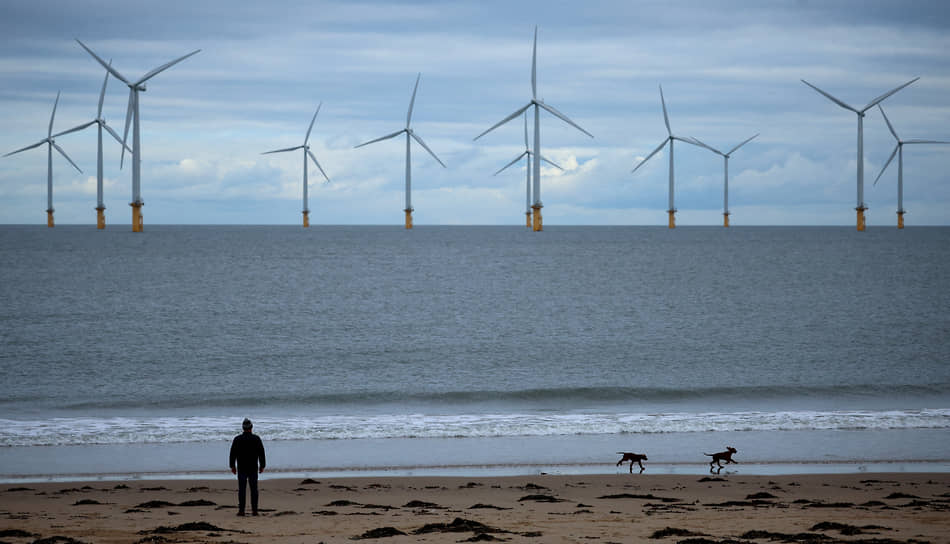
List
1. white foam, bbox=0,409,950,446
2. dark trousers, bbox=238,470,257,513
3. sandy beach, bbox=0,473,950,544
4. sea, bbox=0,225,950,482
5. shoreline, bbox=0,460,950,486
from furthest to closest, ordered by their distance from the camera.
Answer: white foam, bbox=0,409,950,446 → sea, bbox=0,225,950,482 → shoreline, bbox=0,460,950,486 → dark trousers, bbox=238,470,257,513 → sandy beach, bbox=0,473,950,544

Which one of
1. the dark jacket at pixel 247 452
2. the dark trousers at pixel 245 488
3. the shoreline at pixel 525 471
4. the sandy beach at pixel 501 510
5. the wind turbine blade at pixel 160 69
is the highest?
the wind turbine blade at pixel 160 69

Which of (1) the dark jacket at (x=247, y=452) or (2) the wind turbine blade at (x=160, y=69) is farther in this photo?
(2) the wind turbine blade at (x=160, y=69)

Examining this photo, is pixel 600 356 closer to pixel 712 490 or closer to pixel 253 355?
pixel 253 355

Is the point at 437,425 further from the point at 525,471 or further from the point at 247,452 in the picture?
the point at 247,452

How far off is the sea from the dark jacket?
249 inches

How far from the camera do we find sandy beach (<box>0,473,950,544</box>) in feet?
49.9

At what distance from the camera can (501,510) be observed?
17781mm

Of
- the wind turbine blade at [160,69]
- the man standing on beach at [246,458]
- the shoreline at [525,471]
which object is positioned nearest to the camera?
the man standing on beach at [246,458]

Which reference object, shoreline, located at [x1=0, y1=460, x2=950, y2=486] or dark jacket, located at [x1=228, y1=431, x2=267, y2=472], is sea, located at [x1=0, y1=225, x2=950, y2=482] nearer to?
shoreline, located at [x1=0, y1=460, x2=950, y2=486]

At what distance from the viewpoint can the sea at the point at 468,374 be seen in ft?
84.2

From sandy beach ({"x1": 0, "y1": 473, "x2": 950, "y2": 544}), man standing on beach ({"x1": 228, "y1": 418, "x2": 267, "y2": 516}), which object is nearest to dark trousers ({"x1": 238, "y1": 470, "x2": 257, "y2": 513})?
man standing on beach ({"x1": 228, "y1": 418, "x2": 267, "y2": 516})

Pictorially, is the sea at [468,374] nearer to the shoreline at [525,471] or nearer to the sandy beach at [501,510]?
the shoreline at [525,471]

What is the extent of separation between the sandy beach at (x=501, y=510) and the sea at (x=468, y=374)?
6.95 ft

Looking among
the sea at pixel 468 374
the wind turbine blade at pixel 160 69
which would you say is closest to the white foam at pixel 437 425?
the sea at pixel 468 374
